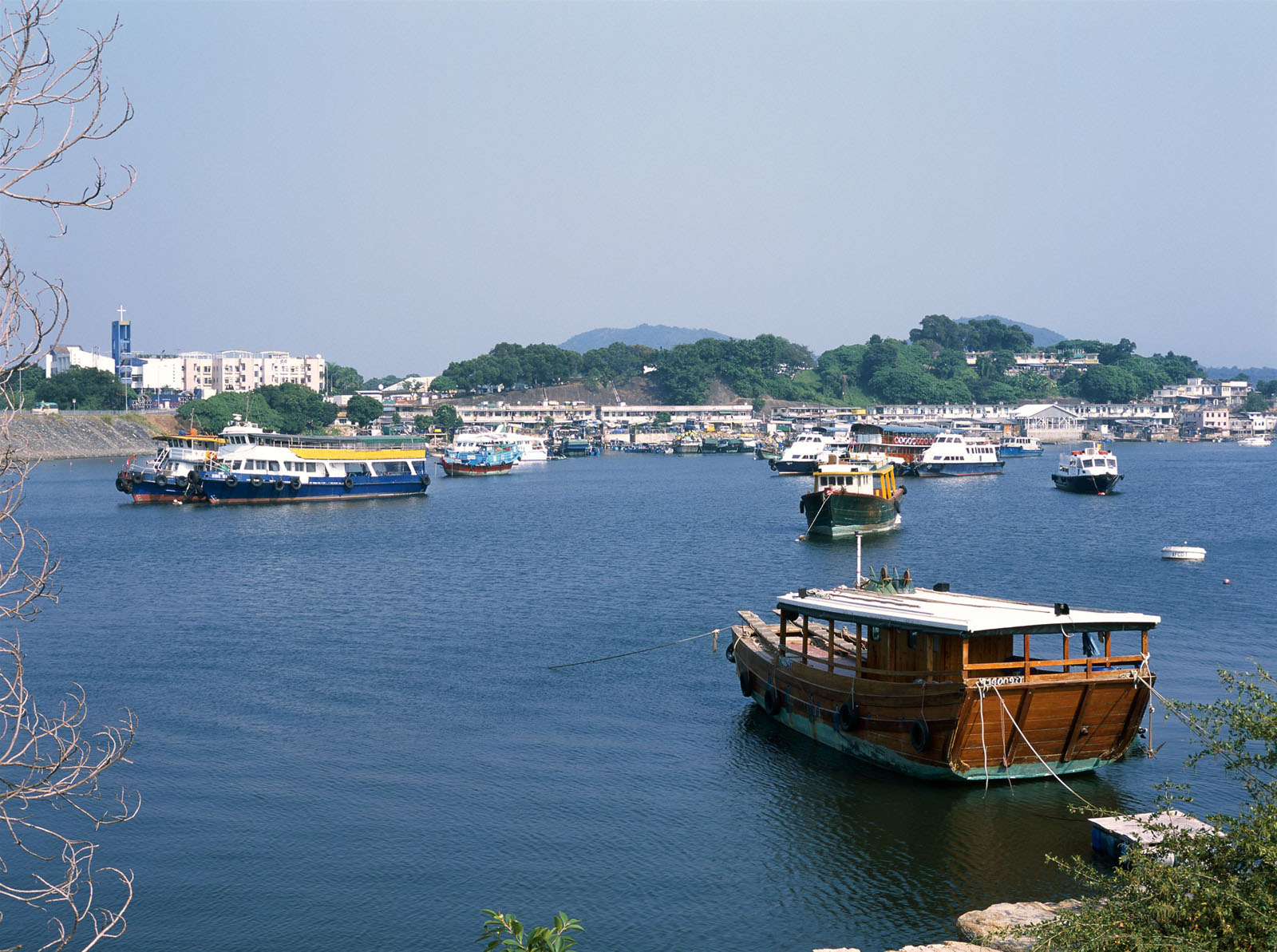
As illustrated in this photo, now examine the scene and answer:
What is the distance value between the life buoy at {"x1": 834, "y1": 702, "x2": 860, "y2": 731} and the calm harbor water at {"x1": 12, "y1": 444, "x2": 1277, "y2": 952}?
0.81 m

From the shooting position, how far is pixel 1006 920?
15.1 m

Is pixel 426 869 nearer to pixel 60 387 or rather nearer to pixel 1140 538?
pixel 1140 538

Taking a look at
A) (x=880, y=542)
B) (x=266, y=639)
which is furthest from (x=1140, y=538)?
(x=266, y=639)

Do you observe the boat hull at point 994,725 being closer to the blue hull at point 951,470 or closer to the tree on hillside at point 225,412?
the blue hull at point 951,470

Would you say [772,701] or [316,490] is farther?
[316,490]

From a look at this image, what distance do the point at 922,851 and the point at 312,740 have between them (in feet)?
42.4

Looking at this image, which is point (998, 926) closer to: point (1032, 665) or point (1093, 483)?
point (1032, 665)

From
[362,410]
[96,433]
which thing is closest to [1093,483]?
[96,433]

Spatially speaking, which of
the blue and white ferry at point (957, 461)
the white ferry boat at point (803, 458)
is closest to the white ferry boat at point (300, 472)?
the white ferry boat at point (803, 458)

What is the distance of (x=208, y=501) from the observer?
3029 inches

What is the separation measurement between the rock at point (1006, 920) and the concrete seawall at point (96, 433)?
13693cm

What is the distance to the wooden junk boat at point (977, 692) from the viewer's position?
19500 mm

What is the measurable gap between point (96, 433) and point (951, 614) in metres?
148

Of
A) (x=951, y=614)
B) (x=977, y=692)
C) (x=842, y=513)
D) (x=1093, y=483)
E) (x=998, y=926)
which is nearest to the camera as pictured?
(x=998, y=926)
